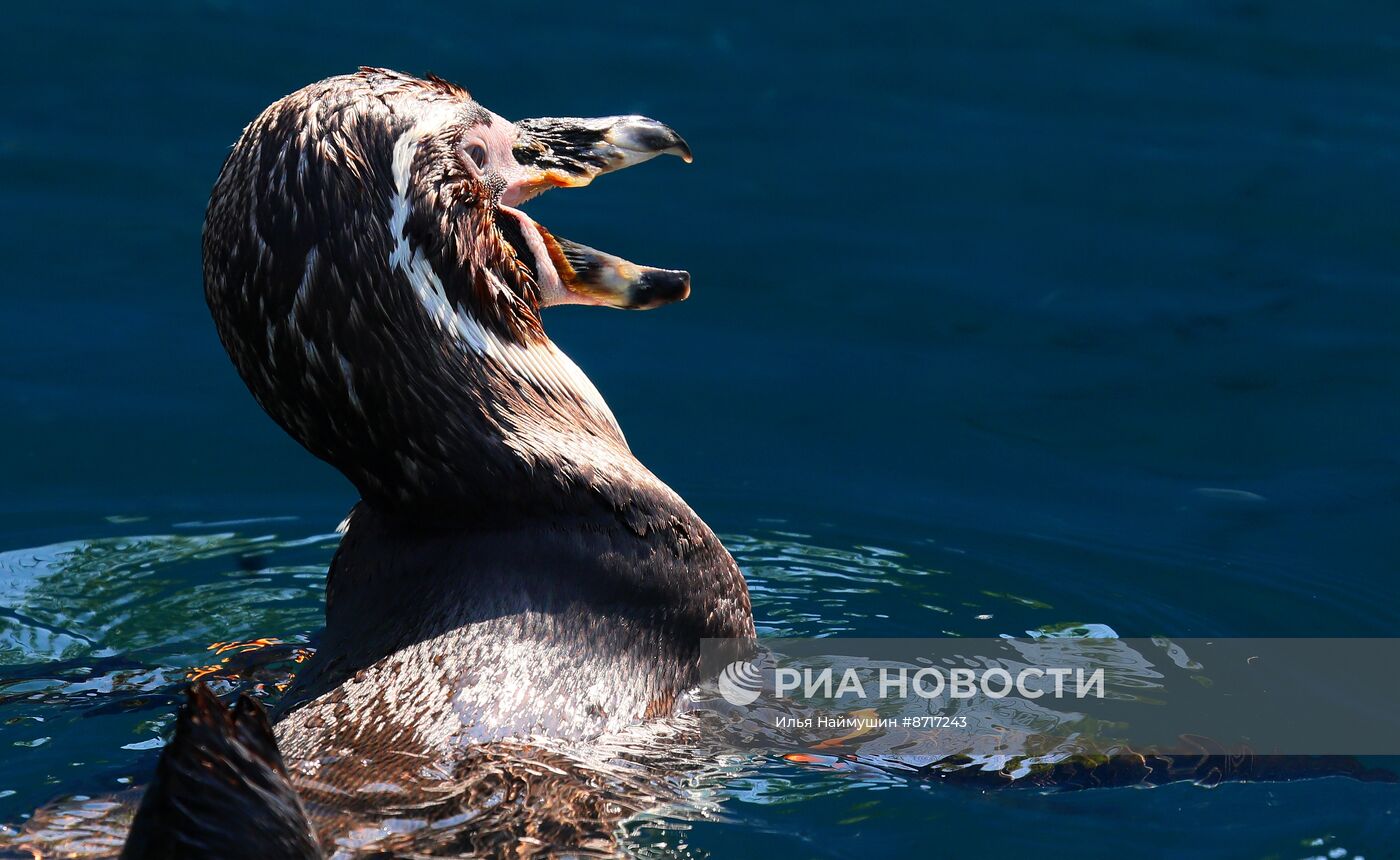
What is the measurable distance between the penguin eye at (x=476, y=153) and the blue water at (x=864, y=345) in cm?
144

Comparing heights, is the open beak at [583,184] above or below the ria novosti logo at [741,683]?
above

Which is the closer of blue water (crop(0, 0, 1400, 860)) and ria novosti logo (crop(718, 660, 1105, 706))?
ria novosti logo (crop(718, 660, 1105, 706))

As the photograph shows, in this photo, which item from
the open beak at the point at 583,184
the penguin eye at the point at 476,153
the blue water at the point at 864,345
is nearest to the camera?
the penguin eye at the point at 476,153

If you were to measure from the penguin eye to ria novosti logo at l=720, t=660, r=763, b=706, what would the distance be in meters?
1.24

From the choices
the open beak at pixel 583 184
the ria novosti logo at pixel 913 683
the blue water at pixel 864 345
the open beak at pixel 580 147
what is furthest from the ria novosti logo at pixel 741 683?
the open beak at pixel 580 147

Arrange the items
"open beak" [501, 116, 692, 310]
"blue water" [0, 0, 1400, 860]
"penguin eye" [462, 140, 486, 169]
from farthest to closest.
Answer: "blue water" [0, 0, 1400, 860] → "open beak" [501, 116, 692, 310] → "penguin eye" [462, 140, 486, 169]

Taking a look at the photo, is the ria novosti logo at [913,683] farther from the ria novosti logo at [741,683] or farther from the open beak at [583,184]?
the open beak at [583,184]

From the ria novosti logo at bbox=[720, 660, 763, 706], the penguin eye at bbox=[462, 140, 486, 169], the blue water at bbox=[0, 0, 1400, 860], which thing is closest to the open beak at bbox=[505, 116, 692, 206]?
the penguin eye at bbox=[462, 140, 486, 169]

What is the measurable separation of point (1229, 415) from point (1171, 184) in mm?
1607

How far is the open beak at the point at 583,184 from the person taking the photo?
13.4 ft

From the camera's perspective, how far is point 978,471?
621 cm

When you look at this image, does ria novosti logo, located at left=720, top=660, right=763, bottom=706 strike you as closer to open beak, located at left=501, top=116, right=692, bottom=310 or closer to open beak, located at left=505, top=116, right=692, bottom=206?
open beak, located at left=501, top=116, right=692, bottom=310

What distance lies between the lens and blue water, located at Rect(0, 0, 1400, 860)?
4.79 metres

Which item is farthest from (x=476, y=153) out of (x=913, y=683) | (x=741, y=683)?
(x=913, y=683)
